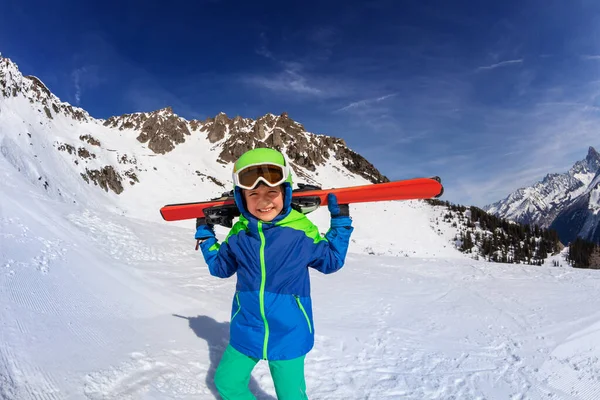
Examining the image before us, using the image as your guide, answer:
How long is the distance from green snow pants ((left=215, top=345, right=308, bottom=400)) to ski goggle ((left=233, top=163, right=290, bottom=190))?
59.4 inches

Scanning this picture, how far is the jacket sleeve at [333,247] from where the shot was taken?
2881 mm

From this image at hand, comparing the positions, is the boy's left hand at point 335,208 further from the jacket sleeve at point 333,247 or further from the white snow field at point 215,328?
the white snow field at point 215,328

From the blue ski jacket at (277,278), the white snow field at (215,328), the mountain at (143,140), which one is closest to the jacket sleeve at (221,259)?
the blue ski jacket at (277,278)

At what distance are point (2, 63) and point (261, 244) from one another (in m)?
64.5

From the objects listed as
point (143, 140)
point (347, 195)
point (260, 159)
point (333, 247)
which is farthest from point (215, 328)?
point (143, 140)

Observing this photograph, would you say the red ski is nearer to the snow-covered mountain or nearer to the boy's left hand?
the boy's left hand

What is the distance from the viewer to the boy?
8.84 ft

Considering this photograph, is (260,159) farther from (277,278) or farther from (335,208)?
(277,278)

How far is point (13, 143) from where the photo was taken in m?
31.3

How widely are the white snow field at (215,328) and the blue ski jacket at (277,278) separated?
4.46 ft

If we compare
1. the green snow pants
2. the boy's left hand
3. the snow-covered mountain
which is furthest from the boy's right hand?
the snow-covered mountain

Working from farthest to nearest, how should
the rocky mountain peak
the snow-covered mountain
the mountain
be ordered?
the rocky mountain peak, the mountain, the snow-covered mountain

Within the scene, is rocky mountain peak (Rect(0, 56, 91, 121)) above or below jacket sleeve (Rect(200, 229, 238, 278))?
above

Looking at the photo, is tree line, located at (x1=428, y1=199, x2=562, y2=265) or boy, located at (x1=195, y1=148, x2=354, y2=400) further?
tree line, located at (x1=428, y1=199, x2=562, y2=265)
